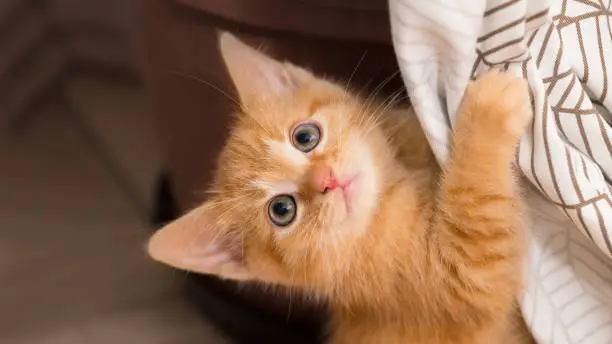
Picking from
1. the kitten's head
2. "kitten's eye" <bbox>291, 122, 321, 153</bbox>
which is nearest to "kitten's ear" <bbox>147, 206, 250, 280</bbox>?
the kitten's head

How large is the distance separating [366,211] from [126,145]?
95 cm

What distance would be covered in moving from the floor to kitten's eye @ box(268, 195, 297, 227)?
0.57m

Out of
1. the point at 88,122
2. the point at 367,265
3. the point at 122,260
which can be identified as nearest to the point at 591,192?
the point at 367,265

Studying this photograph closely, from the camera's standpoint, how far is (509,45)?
744 mm

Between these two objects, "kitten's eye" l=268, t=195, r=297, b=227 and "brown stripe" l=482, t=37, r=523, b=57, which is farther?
"kitten's eye" l=268, t=195, r=297, b=227

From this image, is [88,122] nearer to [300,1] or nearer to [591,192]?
[300,1]

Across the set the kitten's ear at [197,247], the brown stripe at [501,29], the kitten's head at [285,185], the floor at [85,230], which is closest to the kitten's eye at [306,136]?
the kitten's head at [285,185]

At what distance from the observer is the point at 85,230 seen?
5.28ft

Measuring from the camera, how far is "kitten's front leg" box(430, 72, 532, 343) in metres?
0.77

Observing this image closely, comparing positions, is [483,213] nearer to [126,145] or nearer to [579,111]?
[579,111]

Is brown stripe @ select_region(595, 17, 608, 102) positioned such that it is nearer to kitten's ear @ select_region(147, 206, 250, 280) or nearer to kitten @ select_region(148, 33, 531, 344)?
kitten @ select_region(148, 33, 531, 344)

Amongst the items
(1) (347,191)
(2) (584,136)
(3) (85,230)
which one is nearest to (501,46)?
(2) (584,136)

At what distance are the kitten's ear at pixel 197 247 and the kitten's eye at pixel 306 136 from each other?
0.14m

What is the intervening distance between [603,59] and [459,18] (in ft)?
0.53
